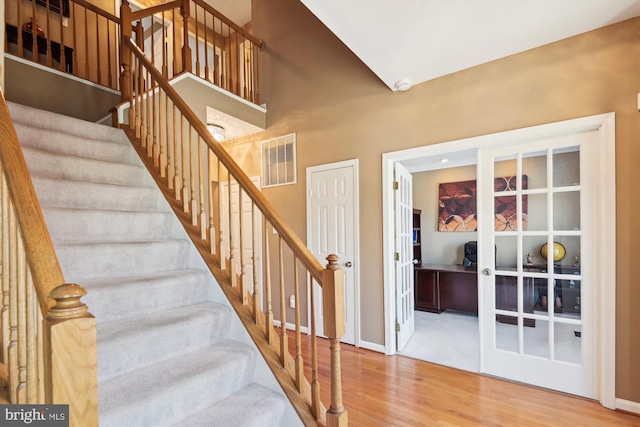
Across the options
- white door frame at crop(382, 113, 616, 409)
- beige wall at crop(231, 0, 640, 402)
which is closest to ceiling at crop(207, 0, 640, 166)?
beige wall at crop(231, 0, 640, 402)

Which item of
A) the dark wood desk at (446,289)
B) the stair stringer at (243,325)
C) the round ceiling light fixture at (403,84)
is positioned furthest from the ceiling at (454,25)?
the dark wood desk at (446,289)

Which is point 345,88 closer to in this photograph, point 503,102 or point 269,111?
point 269,111

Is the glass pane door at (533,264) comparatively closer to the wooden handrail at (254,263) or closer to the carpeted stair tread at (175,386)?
the wooden handrail at (254,263)

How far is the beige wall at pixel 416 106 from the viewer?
6.89 ft


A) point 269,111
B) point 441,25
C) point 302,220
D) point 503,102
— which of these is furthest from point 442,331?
point 269,111

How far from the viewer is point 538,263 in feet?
8.17

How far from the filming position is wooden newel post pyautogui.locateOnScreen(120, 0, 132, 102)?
2941 mm

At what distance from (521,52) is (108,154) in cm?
349

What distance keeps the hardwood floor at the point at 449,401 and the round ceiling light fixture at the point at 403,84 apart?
2608 mm

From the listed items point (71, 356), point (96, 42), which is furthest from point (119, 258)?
point (96, 42)

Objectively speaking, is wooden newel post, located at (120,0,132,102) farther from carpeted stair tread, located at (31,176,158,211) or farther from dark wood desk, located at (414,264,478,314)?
dark wood desk, located at (414,264,478,314)

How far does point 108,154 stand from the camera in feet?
8.50

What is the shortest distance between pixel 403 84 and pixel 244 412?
282cm

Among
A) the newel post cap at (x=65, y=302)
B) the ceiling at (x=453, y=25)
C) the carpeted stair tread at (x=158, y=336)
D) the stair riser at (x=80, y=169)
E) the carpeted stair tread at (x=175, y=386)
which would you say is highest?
the ceiling at (x=453, y=25)
